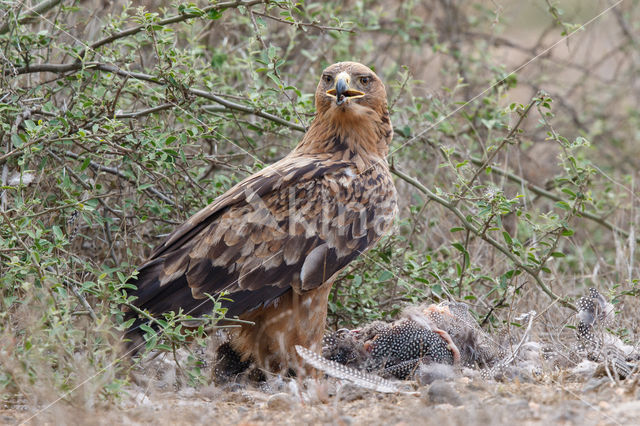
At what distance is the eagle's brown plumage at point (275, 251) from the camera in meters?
4.09

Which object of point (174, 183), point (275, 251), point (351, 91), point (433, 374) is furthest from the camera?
point (174, 183)

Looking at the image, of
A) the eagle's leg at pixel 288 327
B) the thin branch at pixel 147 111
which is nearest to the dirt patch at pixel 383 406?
the eagle's leg at pixel 288 327

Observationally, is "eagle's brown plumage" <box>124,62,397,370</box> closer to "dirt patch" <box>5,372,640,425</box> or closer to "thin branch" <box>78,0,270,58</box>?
"dirt patch" <box>5,372,640,425</box>

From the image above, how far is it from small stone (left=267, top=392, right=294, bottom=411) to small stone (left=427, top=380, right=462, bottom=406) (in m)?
0.60

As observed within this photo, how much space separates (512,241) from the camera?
4.66m

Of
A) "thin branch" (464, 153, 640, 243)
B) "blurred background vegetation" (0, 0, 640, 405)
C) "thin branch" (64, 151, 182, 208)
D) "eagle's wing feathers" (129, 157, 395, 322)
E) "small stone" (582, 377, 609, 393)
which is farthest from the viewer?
"thin branch" (464, 153, 640, 243)

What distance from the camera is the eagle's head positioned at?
4594mm

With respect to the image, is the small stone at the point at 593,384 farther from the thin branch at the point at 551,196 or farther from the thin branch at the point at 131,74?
the thin branch at the point at 551,196

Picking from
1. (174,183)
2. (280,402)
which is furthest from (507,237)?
(174,183)

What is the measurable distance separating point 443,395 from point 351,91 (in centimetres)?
207

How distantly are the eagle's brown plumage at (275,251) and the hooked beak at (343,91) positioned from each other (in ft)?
1.23

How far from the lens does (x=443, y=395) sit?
3215 millimetres

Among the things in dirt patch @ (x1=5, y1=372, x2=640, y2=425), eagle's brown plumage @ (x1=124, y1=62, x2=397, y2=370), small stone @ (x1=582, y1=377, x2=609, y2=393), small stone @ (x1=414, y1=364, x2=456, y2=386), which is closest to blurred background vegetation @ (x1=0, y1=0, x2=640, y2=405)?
dirt patch @ (x1=5, y1=372, x2=640, y2=425)

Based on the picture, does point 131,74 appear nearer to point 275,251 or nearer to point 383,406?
point 275,251
